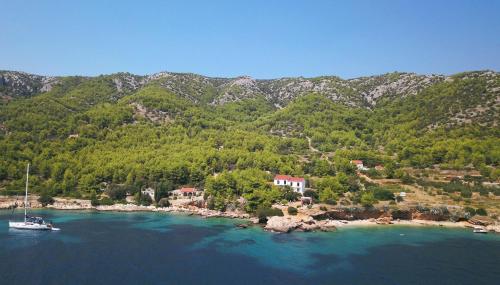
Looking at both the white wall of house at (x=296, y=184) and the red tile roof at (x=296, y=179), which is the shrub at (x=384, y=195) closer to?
the white wall of house at (x=296, y=184)

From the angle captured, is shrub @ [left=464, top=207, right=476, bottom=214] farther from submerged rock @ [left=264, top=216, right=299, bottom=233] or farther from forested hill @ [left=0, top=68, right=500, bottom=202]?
submerged rock @ [left=264, top=216, right=299, bottom=233]

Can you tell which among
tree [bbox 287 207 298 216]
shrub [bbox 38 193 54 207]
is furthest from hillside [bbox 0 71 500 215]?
tree [bbox 287 207 298 216]

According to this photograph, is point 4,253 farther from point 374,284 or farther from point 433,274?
point 433,274

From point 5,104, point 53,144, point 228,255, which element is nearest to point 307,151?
point 53,144

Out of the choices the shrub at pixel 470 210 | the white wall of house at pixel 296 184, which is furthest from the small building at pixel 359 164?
the shrub at pixel 470 210

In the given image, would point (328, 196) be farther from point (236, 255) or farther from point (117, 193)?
point (117, 193)

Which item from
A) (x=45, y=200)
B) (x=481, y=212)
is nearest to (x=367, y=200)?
(x=481, y=212)
